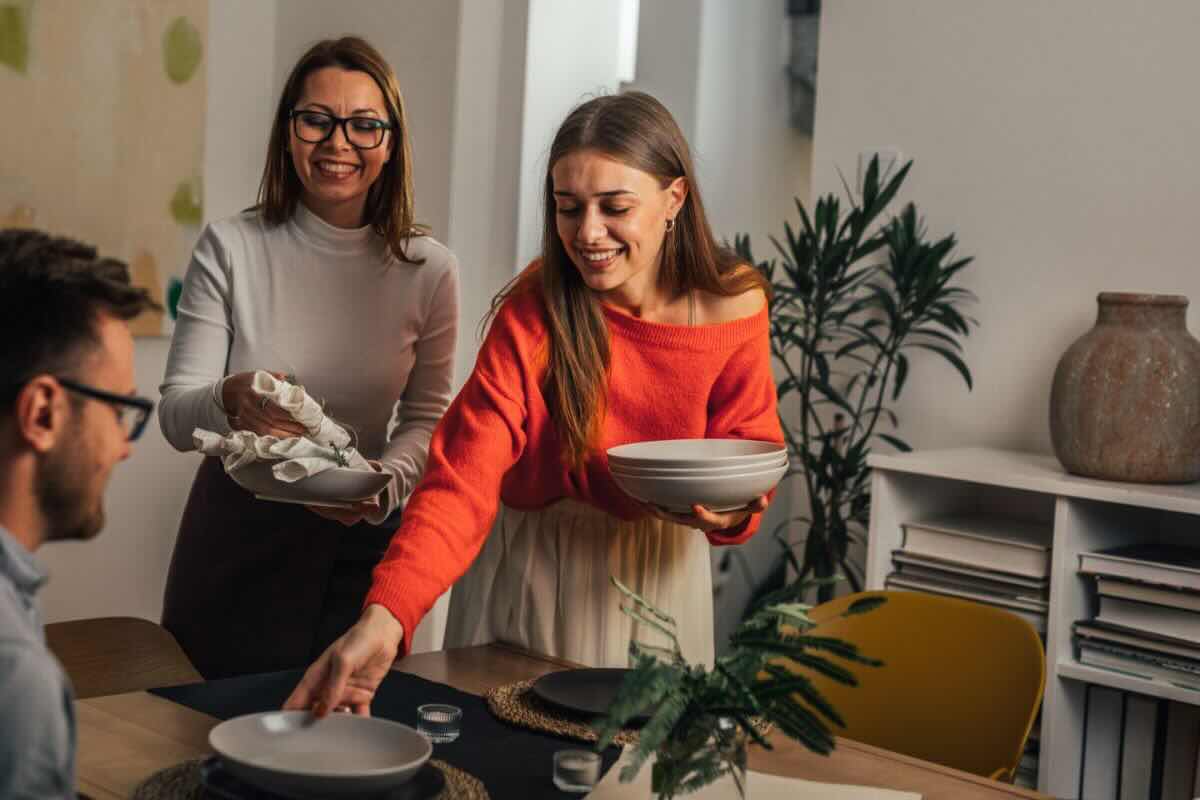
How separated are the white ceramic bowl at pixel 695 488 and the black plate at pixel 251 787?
554 mm

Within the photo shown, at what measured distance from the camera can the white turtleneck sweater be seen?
2211 mm

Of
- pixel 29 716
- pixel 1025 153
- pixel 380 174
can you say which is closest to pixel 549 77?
pixel 1025 153

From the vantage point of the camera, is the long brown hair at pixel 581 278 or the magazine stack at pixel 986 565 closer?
the long brown hair at pixel 581 278

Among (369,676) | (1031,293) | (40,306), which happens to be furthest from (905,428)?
(40,306)

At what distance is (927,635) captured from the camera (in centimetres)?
207

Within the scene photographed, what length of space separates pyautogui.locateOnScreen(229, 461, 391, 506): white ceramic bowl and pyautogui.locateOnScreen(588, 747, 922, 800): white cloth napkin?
0.64 m

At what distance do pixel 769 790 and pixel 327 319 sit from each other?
120cm

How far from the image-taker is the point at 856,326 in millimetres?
3182

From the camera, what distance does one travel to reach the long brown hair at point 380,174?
2188 mm

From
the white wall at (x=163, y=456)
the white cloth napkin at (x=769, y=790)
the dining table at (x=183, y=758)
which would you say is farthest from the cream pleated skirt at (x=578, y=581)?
the white wall at (x=163, y=456)

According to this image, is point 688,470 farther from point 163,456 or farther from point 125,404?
point 163,456

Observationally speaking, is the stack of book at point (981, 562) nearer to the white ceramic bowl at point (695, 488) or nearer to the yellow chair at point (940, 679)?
the yellow chair at point (940, 679)

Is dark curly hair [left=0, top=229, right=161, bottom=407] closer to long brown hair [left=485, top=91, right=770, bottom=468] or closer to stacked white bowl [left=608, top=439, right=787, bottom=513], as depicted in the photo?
stacked white bowl [left=608, top=439, right=787, bottom=513]

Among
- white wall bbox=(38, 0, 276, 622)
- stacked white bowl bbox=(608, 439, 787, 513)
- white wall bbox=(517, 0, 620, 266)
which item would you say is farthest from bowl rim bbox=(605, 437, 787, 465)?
white wall bbox=(38, 0, 276, 622)
